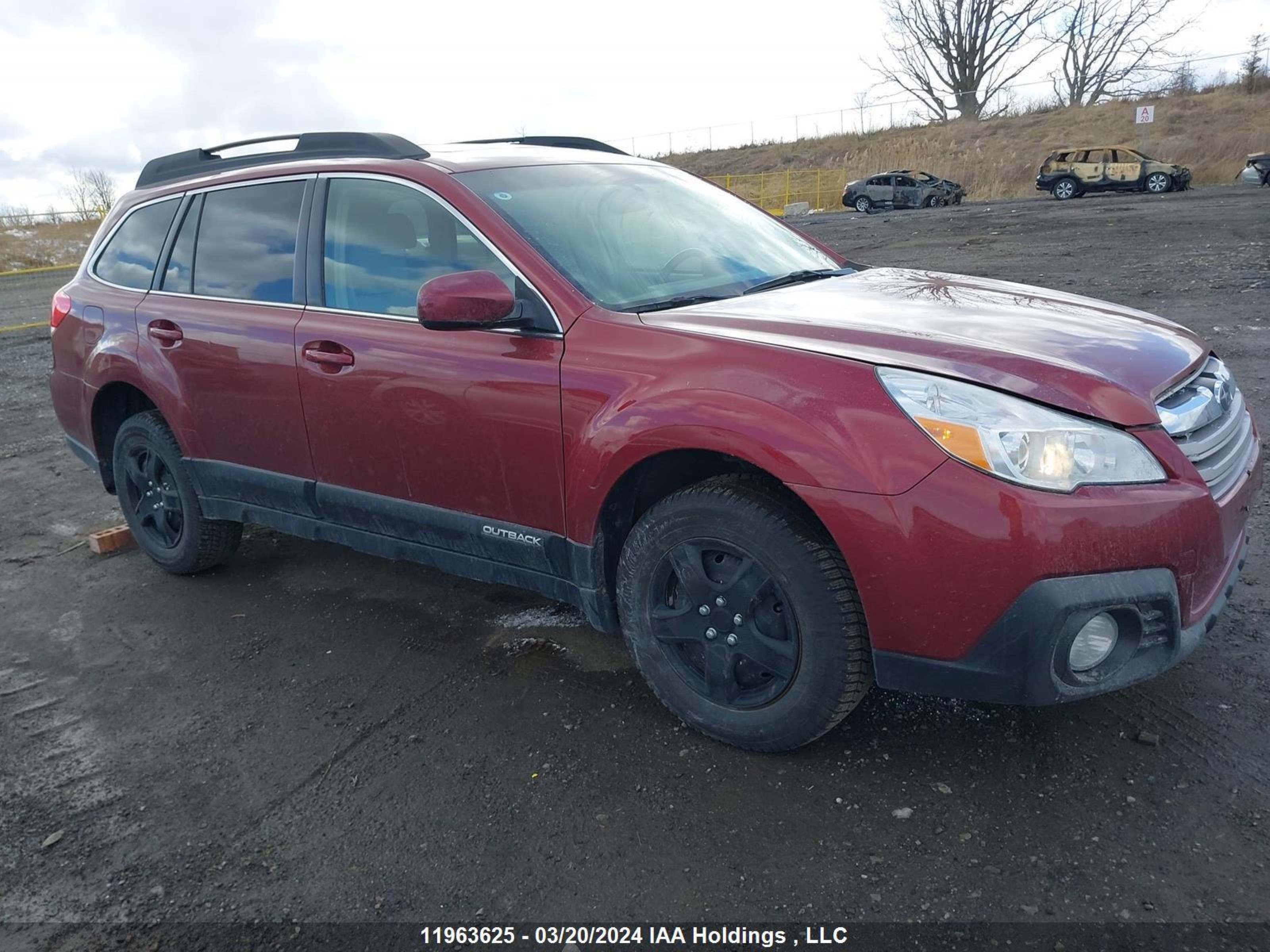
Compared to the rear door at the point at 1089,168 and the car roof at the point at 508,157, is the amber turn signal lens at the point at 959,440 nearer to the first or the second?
the car roof at the point at 508,157

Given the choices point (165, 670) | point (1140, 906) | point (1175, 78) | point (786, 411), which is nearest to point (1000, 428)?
point (786, 411)

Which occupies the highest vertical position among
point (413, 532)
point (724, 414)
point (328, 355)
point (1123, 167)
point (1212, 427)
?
point (1123, 167)

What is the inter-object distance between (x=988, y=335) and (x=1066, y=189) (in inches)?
1277

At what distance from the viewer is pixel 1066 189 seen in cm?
3133

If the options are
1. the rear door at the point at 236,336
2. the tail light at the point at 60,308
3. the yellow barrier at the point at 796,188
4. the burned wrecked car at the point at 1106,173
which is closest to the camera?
the rear door at the point at 236,336

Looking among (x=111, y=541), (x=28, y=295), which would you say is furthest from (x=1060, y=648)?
(x=28, y=295)

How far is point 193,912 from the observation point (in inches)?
96.9

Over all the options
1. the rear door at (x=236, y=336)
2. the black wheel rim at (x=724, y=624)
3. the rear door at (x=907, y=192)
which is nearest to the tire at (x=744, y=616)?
the black wheel rim at (x=724, y=624)

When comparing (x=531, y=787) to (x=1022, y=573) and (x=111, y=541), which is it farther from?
(x=111, y=541)

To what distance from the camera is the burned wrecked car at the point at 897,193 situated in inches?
1302

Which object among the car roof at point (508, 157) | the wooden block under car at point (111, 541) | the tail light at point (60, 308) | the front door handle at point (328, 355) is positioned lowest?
the wooden block under car at point (111, 541)

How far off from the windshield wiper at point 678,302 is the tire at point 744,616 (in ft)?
2.07

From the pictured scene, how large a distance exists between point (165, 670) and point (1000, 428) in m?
3.18

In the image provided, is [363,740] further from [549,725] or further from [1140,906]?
[1140,906]
